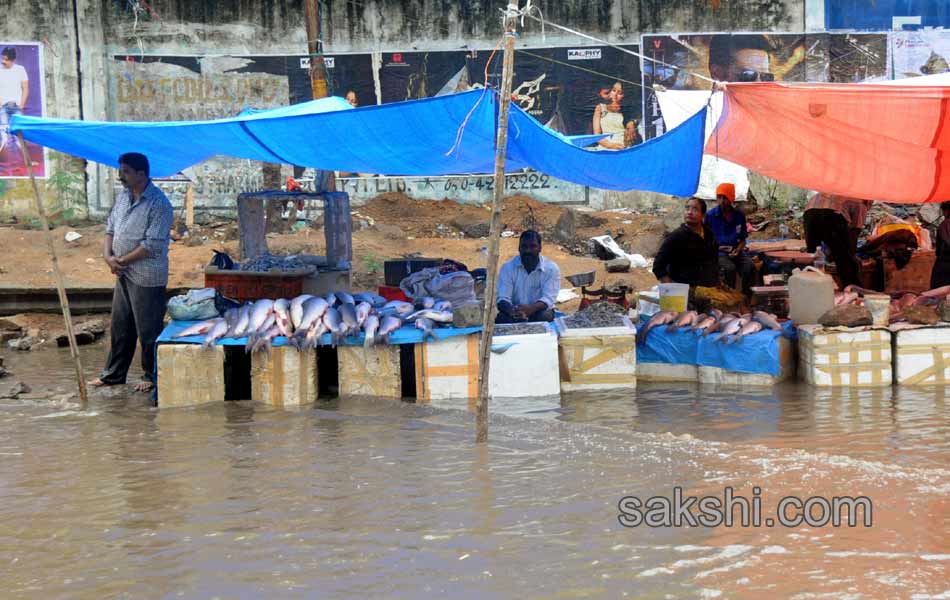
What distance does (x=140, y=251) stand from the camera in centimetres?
788

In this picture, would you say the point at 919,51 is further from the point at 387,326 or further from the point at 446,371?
the point at 387,326

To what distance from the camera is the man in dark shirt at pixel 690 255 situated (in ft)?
31.1

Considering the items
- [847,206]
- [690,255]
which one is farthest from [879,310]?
[847,206]

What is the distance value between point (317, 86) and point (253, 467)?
300 inches

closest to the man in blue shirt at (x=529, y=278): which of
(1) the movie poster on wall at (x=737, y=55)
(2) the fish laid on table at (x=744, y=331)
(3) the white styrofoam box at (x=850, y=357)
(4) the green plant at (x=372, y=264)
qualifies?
(2) the fish laid on table at (x=744, y=331)

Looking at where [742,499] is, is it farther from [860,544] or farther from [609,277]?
[609,277]

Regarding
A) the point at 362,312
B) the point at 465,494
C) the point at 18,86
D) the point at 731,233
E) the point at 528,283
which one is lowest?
the point at 465,494

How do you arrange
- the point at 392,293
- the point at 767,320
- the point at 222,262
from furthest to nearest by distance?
the point at 222,262, the point at 392,293, the point at 767,320

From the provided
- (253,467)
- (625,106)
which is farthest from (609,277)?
(253,467)

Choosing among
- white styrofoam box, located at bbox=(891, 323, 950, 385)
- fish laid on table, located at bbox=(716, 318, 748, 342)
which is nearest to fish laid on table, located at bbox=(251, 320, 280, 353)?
fish laid on table, located at bbox=(716, 318, 748, 342)

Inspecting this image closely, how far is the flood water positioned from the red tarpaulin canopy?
190 centimetres

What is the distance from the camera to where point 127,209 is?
802cm

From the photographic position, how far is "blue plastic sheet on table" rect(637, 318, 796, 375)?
7.96m

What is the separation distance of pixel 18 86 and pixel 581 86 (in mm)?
8554
